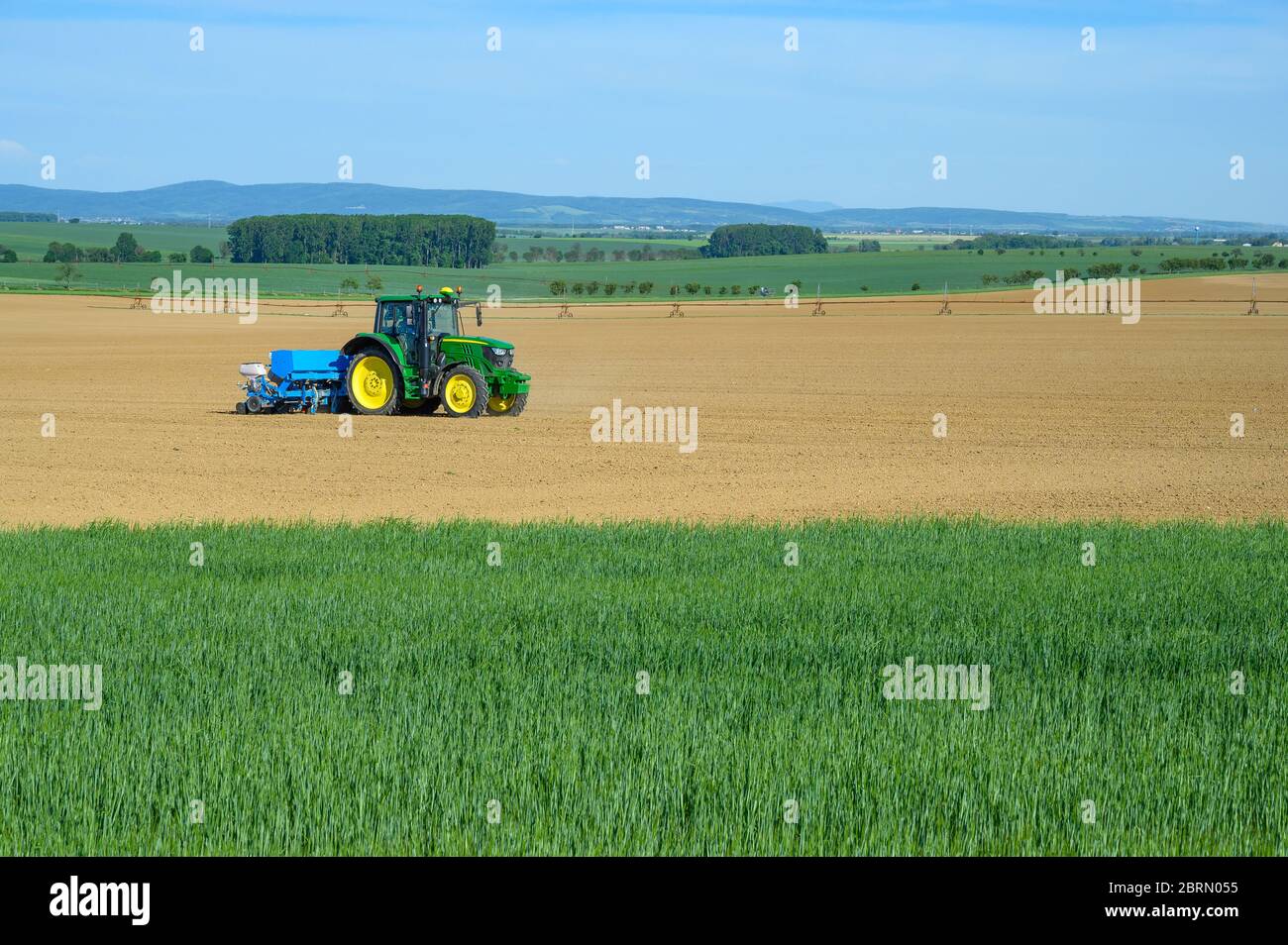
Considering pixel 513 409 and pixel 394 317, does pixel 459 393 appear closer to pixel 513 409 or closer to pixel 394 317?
pixel 513 409

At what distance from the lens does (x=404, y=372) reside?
27109mm

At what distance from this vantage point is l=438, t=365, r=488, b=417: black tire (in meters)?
27.3

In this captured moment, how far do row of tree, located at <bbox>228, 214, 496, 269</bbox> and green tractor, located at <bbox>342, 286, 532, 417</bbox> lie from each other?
369ft

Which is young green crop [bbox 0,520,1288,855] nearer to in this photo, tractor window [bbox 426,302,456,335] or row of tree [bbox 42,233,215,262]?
tractor window [bbox 426,302,456,335]

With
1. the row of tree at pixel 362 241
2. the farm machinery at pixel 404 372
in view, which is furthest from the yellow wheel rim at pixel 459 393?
the row of tree at pixel 362 241

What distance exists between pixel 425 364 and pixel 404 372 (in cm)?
44

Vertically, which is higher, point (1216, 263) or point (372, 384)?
point (1216, 263)

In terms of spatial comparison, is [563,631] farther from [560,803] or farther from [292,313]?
[292,313]

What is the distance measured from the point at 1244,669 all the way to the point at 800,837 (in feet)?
15.9

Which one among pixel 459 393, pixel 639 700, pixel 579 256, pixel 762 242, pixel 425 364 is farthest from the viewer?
pixel 762 242

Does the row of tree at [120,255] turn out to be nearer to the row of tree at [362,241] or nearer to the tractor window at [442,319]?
the row of tree at [362,241]

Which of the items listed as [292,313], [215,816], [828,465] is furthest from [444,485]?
[292,313]

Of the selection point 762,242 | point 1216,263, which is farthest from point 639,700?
point 762,242

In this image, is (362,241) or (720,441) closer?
Answer: (720,441)
